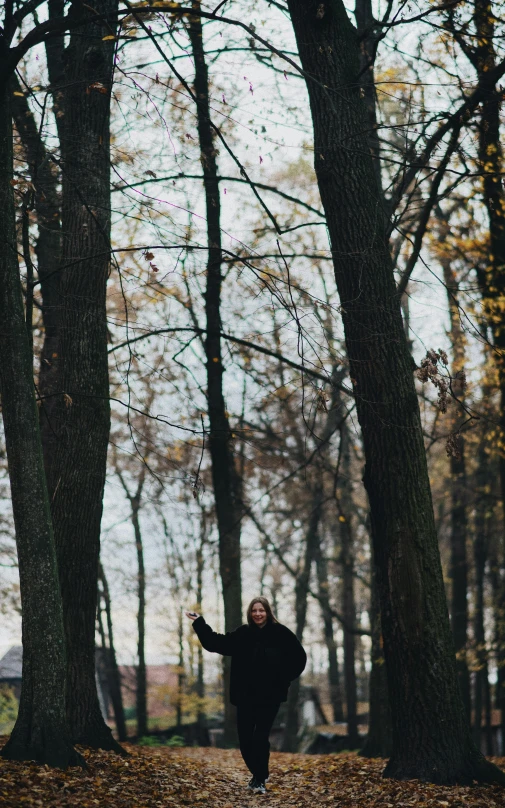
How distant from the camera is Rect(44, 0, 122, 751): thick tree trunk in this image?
26.2ft

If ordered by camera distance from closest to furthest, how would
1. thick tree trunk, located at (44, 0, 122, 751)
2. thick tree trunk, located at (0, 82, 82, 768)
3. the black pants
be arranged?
thick tree trunk, located at (0, 82, 82, 768) < the black pants < thick tree trunk, located at (44, 0, 122, 751)

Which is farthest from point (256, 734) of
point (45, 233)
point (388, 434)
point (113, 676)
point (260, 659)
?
point (113, 676)

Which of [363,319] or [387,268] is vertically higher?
[387,268]

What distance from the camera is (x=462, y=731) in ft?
22.6

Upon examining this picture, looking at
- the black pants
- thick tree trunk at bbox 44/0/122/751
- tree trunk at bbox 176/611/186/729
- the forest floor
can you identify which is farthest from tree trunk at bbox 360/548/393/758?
tree trunk at bbox 176/611/186/729

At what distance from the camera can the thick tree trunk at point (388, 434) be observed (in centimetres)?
686

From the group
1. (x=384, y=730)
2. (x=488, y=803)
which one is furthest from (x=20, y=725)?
(x=384, y=730)

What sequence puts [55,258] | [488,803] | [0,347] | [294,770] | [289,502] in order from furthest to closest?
1. [289,502]
2. [55,258]
3. [294,770]
4. [0,347]
5. [488,803]

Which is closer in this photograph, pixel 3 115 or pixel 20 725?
pixel 20 725

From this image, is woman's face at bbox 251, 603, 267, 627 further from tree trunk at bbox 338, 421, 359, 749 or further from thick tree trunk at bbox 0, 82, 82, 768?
tree trunk at bbox 338, 421, 359, 749

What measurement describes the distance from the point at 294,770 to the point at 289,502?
43.7 feet

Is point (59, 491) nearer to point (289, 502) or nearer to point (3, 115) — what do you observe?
point (3, 115)

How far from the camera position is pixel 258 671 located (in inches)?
294

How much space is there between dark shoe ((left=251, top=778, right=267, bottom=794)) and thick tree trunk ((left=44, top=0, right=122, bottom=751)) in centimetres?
162
